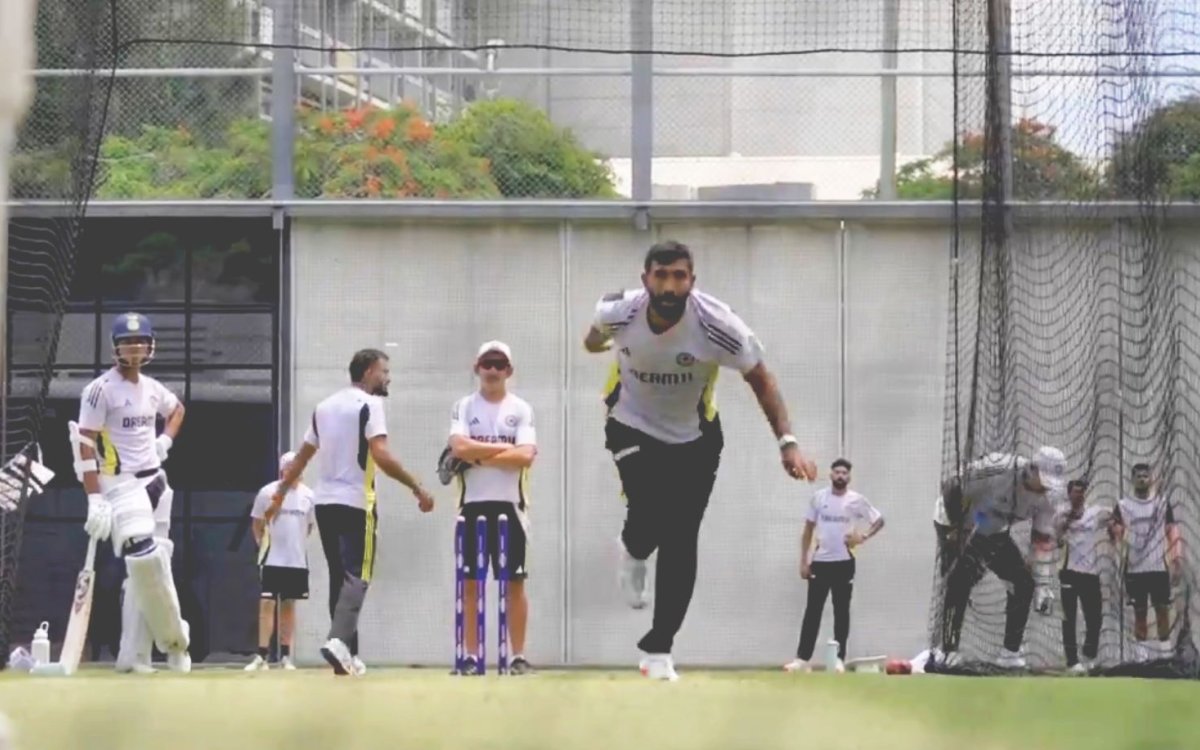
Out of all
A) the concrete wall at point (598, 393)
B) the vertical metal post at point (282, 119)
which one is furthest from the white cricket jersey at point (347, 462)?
the vertical metal post at point (282, 119)

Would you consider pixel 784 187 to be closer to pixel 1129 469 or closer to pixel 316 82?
pixel 316 82

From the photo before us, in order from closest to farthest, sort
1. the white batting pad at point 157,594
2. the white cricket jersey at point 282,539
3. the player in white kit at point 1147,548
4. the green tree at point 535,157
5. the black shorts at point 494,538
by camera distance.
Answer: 1. the white batting pad at point 157,594
2. the black shorts at point 494,538
3. the player in white kit at point 1147,548
4. the white cricket jersey at point 282,539
5. the green tree at point 535,157

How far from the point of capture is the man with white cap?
48.9 ft

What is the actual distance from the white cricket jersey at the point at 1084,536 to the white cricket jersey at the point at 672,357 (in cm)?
595

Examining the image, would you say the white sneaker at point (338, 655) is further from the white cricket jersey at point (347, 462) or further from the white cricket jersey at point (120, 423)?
the white cricket jersey at point (120, 423)

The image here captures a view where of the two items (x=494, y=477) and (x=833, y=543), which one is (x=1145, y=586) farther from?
(x=833, y=543)

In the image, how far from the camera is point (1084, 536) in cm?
1550

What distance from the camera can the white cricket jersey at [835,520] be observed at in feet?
65.5

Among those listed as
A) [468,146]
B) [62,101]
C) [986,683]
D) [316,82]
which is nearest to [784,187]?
[468,146]

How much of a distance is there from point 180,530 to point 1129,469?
8945 mm

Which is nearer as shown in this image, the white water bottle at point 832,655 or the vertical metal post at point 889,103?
the white water bottle at point 832,655

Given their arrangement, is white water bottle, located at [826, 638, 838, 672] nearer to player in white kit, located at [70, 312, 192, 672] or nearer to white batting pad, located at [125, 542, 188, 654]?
player in white kit, located at [70, 312, 192, 672]

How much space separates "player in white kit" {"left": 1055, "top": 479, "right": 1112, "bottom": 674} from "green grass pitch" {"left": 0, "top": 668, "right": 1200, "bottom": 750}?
784 cm

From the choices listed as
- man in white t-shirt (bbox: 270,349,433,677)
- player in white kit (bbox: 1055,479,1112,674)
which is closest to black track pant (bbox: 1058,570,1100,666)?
player in white kit (bbox: 1055,479,1112,674)
